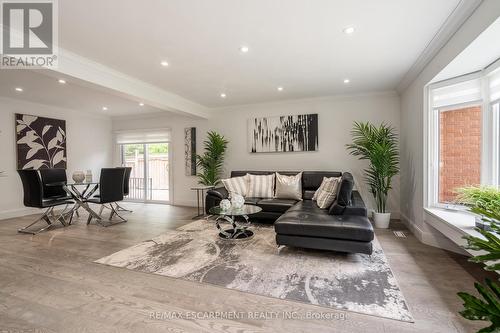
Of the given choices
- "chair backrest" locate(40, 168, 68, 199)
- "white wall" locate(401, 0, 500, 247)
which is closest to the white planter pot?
"white wall" locate(401, 0, 500, 247)

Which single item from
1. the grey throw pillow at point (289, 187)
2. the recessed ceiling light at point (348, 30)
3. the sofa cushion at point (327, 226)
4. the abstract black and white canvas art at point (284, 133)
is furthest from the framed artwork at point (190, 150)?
the recessed ceiling light at point (348, 30)

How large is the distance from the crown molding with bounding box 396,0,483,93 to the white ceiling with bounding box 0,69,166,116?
4.29 m

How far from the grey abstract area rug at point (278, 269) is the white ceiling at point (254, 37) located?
8.23 ft

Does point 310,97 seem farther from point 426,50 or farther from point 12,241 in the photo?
point 12,241

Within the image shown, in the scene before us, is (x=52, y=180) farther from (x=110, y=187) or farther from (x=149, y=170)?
(x=149, y=170)

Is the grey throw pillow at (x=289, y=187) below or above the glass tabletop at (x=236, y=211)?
above

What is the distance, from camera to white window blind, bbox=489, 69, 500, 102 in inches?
102

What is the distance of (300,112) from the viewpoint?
5.28 meters

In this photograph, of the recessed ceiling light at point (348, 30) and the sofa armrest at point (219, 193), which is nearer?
the recessed ceiling light at point (348, 30)

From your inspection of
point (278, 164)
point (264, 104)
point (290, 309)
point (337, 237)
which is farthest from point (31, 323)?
point (264, 104)

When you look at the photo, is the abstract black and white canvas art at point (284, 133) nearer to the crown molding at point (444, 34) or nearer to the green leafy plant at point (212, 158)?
the green leafy plant at point (212, 158)

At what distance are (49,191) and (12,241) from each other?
1356mm

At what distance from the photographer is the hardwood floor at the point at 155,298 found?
1724 millimetres

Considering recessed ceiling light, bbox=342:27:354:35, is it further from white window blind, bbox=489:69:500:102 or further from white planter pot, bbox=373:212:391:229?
white planter pot, bbox=373:212:391:229
